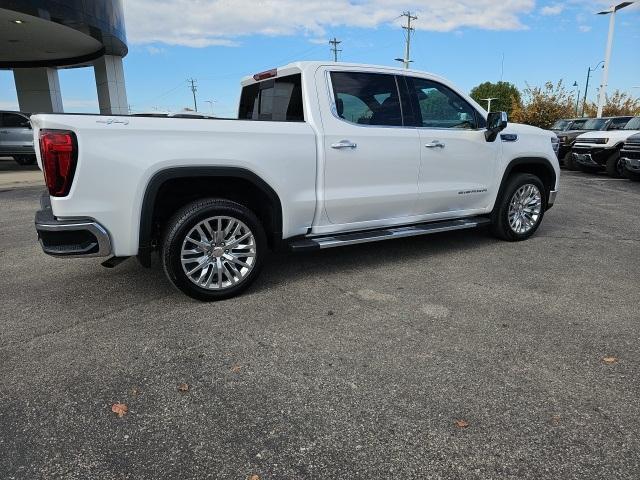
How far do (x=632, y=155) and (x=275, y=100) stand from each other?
10.6 metres

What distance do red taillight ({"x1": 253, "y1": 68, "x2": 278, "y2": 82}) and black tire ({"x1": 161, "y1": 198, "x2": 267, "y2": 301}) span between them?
5.19 ft

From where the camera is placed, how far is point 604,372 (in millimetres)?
2893

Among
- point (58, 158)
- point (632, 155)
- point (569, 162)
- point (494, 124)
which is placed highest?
point (494, 124)

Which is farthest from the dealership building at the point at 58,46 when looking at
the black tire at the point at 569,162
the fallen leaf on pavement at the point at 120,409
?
the black tire at the point at 569,162

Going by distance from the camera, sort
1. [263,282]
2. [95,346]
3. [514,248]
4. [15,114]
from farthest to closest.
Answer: [15,114]
[514,248]
[263,282]
[95,346]

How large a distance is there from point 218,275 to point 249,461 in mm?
1994

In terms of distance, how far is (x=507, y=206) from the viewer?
5.73 m

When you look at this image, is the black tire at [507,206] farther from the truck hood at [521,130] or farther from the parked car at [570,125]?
the parked car at [570,125]

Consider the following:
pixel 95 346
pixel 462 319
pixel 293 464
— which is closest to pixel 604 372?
pixel 462 319

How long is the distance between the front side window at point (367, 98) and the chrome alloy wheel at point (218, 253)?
4.71ft

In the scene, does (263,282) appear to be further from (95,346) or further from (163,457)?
(163,457)

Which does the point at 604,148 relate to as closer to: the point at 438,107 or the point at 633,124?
the point at 633,124

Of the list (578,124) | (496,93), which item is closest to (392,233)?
(578,124)

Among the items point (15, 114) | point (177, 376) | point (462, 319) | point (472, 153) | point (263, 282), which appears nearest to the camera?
point (177, 376)
